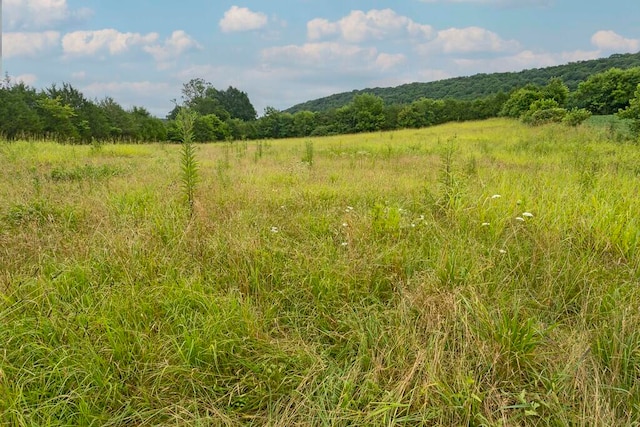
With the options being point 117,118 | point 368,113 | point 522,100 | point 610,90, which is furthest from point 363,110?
point 117,118

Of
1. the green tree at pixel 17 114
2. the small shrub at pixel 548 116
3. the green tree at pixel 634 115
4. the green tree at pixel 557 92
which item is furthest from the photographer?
the green tree at pixel 557 92

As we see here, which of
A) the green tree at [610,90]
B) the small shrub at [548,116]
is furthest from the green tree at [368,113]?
the small shrub at [548,116]

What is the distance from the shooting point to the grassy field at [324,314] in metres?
1.47

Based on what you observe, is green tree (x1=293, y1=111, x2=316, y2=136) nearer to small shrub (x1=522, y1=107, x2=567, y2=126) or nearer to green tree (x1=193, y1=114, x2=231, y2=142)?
green tree (x1=193, y1=114, x2=231, y2=142)

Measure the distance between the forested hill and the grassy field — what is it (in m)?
47.9

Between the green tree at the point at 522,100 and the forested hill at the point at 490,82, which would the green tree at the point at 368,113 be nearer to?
the forested hill at the point at 490,82

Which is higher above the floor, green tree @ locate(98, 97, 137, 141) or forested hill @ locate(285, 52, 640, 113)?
forested hill @ locate(285, 52, 640, 113)

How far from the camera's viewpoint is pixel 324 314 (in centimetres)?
208

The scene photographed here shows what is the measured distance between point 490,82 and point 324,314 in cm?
6578

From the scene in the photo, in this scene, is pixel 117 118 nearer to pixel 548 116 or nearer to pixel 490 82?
pixel 548 116

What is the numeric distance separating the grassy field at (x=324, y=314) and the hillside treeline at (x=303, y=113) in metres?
10.5

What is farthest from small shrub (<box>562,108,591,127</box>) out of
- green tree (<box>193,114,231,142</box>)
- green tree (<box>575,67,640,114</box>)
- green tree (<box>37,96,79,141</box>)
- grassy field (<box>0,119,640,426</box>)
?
green tree (<box>37,96,79,141</box>)

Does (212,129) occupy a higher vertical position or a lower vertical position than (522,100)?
higher

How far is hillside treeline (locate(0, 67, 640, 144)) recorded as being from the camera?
24.6 meters
